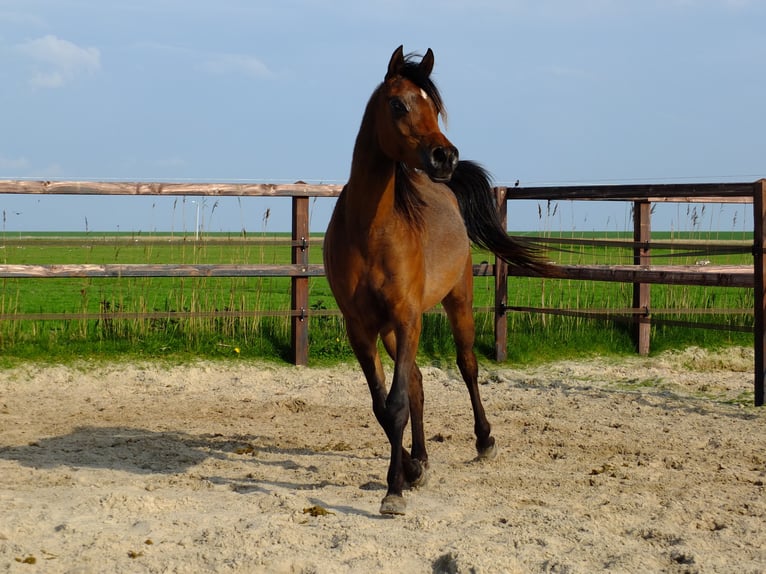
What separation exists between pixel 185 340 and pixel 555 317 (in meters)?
4.00

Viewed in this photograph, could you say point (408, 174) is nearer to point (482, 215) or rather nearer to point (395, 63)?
point (395, 63)

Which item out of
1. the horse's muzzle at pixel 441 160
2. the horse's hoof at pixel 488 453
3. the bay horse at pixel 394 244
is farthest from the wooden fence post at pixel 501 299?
the horse's muzzle at pixel 441 160

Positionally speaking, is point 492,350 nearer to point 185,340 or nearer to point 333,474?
point 185,340

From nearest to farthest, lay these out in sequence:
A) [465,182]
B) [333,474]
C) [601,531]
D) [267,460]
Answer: [601,531] < [333,474] < [267,460] < [465,182]

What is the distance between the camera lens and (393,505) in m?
4.22

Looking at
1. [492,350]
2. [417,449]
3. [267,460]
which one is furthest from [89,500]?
[492,350]

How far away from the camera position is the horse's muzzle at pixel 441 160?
402 cm

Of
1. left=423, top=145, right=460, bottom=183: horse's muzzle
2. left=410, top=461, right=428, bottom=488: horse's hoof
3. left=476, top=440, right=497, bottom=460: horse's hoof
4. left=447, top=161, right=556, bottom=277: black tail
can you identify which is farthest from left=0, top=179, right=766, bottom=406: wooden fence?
left=423, top=145, right=460, bottom=183: horse's muzzle

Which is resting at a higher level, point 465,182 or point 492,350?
point 465,182

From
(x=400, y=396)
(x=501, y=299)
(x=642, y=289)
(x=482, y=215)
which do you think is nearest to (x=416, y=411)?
(x=400, y=396)

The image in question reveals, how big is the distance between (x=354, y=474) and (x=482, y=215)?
2.30m

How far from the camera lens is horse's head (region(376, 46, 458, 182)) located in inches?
159

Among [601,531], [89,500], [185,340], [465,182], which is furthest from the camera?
[185,340]

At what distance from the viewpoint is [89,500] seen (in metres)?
4.32
